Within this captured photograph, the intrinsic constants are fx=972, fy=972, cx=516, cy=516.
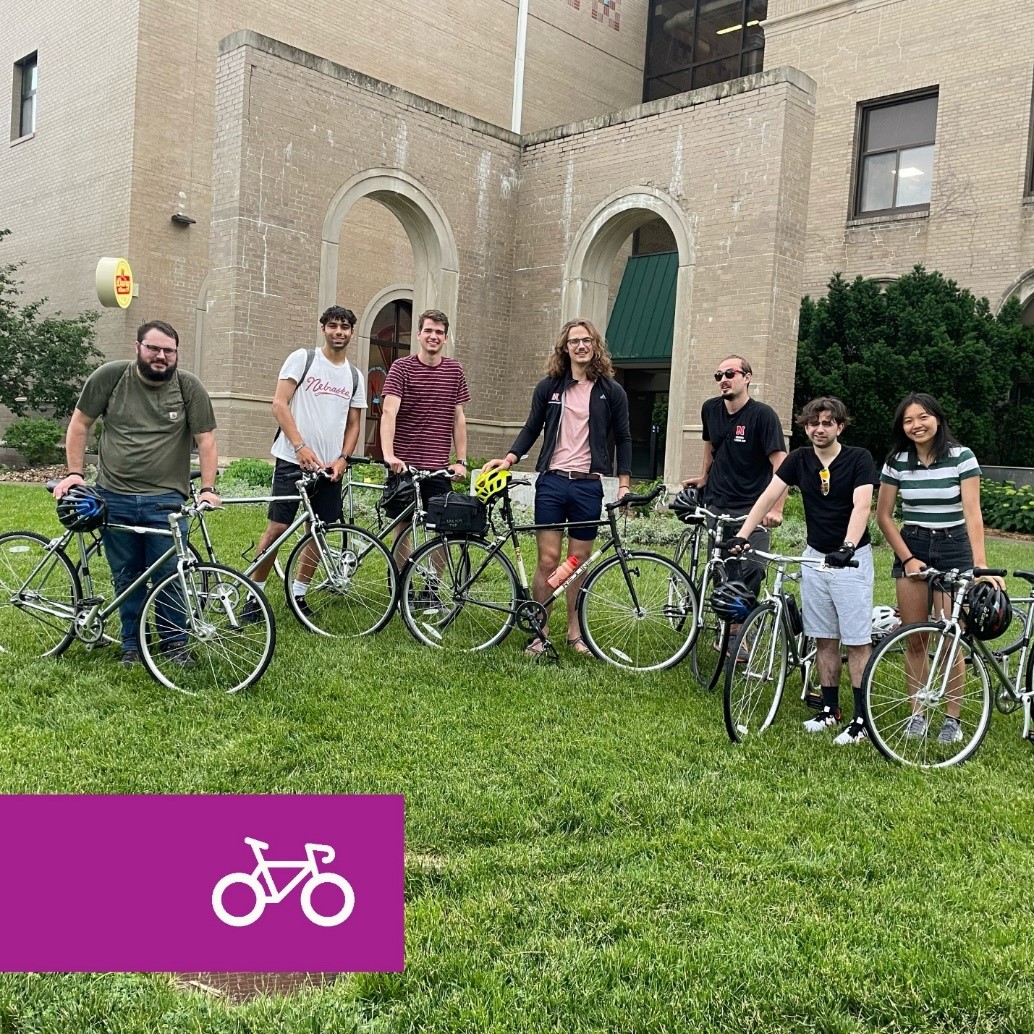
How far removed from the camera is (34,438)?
18.3 metres

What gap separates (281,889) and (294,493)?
13.9ft

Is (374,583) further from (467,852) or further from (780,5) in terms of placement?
(780,5)

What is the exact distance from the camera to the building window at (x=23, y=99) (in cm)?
2206

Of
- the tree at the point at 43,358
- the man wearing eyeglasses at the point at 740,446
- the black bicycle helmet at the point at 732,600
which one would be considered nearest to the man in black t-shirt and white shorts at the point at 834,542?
the black bicycle helmet at the point at 732,600

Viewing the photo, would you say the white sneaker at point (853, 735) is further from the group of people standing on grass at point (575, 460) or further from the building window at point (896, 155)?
the building window at point (896, 155)

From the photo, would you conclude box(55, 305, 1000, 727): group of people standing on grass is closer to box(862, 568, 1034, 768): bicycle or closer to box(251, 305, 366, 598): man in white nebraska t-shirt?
box(251, 305, 366, 598): man in white nebraska t-shirt

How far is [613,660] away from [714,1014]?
3646 mm

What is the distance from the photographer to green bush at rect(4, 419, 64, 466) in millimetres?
18344

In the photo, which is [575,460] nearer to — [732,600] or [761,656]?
[732,600]

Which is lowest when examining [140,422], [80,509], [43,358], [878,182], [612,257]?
[80,509]

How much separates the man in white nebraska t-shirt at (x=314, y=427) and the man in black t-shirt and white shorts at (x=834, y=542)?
2.94 meters

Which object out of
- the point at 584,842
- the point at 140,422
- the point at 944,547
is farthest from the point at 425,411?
the point at 584,842

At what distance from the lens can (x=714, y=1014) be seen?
8.72ft

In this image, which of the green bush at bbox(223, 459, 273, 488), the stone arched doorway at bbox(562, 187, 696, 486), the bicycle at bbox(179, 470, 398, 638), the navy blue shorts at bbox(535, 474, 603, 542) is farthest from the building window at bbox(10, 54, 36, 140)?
the navy blue shorts at bbox(535, 474, 603, 542)
